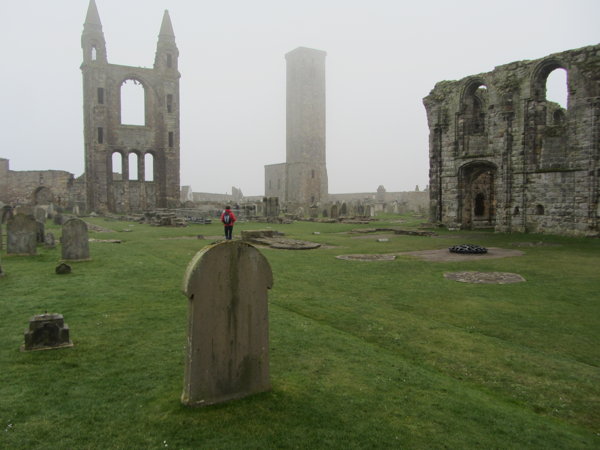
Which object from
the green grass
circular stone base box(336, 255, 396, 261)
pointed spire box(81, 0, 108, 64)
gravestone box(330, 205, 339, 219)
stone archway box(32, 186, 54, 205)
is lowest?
the green grass

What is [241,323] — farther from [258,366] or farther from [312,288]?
[312,288]

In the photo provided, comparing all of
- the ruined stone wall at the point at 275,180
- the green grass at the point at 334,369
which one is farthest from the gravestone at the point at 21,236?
the ruined stone wall at the point at 275,180

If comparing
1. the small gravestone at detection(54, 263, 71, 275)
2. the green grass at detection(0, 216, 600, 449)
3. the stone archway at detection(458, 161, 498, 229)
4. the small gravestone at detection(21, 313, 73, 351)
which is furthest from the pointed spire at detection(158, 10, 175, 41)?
the small gravestone at detection(21, 313, 73, 351)

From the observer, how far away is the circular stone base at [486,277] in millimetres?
8781

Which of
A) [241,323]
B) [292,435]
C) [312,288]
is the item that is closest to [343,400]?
[292,435]

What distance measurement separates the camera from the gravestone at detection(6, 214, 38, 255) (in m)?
11.6

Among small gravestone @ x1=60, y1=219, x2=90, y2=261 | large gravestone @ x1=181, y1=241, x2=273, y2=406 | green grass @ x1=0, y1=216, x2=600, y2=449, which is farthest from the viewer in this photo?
small gravestone @ x1=60, y1=219, x2=90, y2=261

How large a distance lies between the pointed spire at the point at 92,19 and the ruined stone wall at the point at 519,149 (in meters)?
29.0

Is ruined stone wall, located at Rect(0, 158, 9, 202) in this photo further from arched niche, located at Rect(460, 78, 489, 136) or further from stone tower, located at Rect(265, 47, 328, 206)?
arched niche, located at Rect(460, 78, 489, 136)

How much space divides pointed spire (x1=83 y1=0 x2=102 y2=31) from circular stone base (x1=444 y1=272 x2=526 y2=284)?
38331 mm

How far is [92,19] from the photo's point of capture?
121 feet

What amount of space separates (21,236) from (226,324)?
10.6 m

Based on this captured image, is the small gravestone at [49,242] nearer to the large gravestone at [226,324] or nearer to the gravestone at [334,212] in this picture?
the large gravestone at [226,324]

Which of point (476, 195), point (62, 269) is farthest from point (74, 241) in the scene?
point (476, 195)
